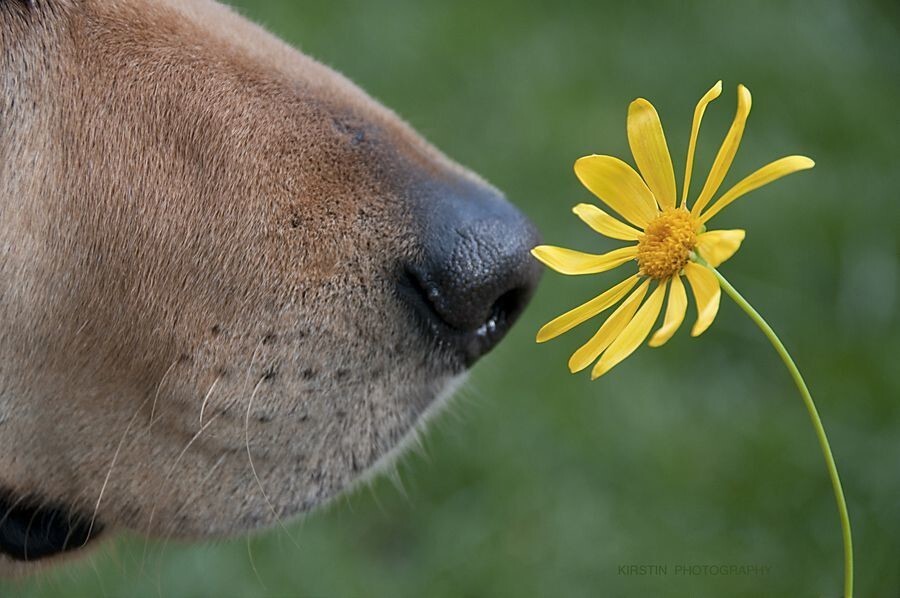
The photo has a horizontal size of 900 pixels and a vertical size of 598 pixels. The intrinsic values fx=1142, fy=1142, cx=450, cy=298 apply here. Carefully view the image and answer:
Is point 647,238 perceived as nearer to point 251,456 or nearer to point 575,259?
point 575,259

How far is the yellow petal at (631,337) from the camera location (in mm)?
1459

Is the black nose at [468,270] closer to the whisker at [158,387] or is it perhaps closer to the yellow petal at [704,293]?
the whisker at [158,387]

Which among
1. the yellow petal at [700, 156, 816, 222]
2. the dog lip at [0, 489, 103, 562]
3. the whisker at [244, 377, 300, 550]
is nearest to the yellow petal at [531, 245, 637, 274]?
the yellow petal at [700, 156, 816, 222]

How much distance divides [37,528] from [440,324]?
113 cm

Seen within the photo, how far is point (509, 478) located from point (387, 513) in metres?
0.52

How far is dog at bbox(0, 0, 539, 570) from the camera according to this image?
2623 millimetres

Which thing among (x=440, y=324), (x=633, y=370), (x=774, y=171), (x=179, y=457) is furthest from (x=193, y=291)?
(x=633, y=370)

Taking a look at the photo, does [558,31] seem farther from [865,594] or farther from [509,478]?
[865,594]

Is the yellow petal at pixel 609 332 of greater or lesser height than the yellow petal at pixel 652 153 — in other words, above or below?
below

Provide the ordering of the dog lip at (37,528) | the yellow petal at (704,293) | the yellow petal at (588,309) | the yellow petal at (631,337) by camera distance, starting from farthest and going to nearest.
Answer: the dog lip at (37,528)
the yellow petal at (588,309)
the yellow petal at (631,337)
the yellow petal at (704,293)

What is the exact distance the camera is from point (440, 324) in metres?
2.68

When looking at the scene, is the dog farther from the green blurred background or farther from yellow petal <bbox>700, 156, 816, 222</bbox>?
yellow petal <bbox>700, 156, 816, 222</bbox>

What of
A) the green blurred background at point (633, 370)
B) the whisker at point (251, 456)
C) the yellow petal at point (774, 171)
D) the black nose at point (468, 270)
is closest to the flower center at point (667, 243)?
the yellow petal at point (774, 171)

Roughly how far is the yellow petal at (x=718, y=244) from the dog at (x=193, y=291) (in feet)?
3.77
